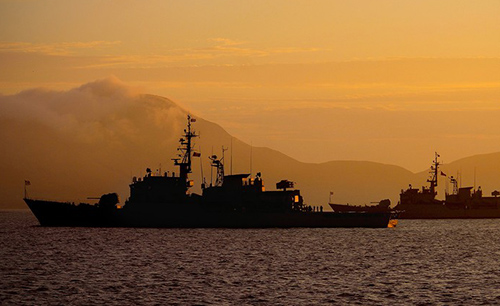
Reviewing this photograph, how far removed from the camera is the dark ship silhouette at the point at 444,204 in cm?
18725

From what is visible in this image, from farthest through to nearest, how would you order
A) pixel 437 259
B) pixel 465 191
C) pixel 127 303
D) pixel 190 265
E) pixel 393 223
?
pixel 465 191 → pixel 393 223 → pixel 437 259 → pixel 190 265 → pixel 127 303

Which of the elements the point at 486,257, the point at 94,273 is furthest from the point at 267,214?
the point at 94,273

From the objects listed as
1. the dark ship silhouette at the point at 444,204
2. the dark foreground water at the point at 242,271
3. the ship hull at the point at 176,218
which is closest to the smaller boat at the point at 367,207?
the dark ship silhouette at the point at 444,204

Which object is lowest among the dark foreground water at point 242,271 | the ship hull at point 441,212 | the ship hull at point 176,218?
the dark foreground water at point 242,271

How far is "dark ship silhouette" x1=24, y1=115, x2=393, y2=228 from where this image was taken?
10400 cm

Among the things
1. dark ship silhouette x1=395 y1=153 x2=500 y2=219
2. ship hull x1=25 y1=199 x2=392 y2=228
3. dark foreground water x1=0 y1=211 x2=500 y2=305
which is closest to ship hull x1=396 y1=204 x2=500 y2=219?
dark ship silhouette x1=395 y1=153 x2=500 y2=219

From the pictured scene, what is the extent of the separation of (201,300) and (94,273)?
15.0m

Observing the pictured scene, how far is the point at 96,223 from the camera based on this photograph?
362ft

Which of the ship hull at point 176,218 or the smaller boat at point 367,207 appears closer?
the ship hull at point 176,218

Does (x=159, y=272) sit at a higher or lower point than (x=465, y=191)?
lower

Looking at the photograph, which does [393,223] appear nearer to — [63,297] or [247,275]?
[247,275]

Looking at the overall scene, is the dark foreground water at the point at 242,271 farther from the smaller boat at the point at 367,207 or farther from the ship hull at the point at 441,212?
the ship hull at the point at 441,212

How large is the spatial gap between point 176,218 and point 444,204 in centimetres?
10047

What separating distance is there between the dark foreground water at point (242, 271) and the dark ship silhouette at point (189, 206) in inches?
300
